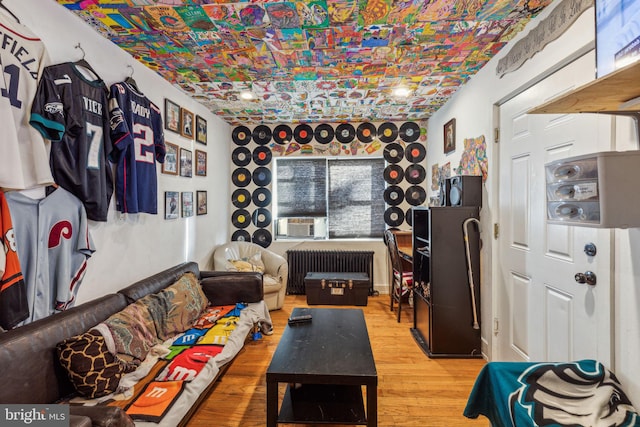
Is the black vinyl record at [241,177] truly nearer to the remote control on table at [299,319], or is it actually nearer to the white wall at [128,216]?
the white wall at [128,216]

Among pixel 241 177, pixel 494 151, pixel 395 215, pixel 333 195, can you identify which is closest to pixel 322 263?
pixel 333 195

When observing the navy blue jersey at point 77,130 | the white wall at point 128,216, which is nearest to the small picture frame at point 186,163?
the white wall at point 128,216

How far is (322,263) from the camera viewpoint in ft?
14.1

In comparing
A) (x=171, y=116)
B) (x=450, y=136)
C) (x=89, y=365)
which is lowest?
(x=89, y=365)

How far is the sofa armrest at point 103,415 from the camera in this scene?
3.41 ft

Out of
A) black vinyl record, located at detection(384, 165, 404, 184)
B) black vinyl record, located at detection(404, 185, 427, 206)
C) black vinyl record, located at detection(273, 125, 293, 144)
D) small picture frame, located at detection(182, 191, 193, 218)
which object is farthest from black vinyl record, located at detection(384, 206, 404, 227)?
small picture frame, located at detection(182, 191, 193, 218)

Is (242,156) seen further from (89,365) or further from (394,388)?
(394,388)

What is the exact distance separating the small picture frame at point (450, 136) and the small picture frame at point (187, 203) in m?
3.00

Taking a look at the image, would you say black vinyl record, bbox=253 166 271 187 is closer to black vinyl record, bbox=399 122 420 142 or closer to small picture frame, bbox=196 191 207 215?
small picture frame, bbox=196 191 207 215

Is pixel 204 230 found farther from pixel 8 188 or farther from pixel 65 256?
pixel 8 188

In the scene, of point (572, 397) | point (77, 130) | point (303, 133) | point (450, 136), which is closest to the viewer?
point (572, 397)

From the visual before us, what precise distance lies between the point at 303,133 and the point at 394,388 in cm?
348

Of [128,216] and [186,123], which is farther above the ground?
[186,123]

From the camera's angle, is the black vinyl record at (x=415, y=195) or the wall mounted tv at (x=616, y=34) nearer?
the wall mounted tv at (x=616, y=34)
